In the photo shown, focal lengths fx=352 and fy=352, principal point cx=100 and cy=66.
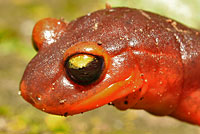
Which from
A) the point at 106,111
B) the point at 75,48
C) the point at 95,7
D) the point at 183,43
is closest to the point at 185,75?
the point at 183,43

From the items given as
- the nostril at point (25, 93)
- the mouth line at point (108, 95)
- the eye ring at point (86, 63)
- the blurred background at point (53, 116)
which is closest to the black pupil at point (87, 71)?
the eye ring at point (86, 63)

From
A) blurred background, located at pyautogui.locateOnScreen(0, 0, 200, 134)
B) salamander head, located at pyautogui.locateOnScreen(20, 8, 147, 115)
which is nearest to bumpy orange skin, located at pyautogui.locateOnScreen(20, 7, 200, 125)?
salamander head, located at pyautogui.locateOnScreen(20, 8, 147, 115)

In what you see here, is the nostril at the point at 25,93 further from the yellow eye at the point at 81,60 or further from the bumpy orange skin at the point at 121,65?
the yellow eye at the point at 81,60

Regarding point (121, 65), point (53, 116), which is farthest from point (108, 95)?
point (53, 116)

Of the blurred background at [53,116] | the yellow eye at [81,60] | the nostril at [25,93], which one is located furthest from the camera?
the blurred background at [53,116]

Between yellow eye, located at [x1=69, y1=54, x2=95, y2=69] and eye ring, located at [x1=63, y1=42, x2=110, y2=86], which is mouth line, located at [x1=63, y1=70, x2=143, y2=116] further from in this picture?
yellow eye, located at [x1=69, y1=54, x2=95, y2=69]

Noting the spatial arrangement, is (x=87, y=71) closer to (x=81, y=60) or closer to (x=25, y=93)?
(x=81, y=60)
